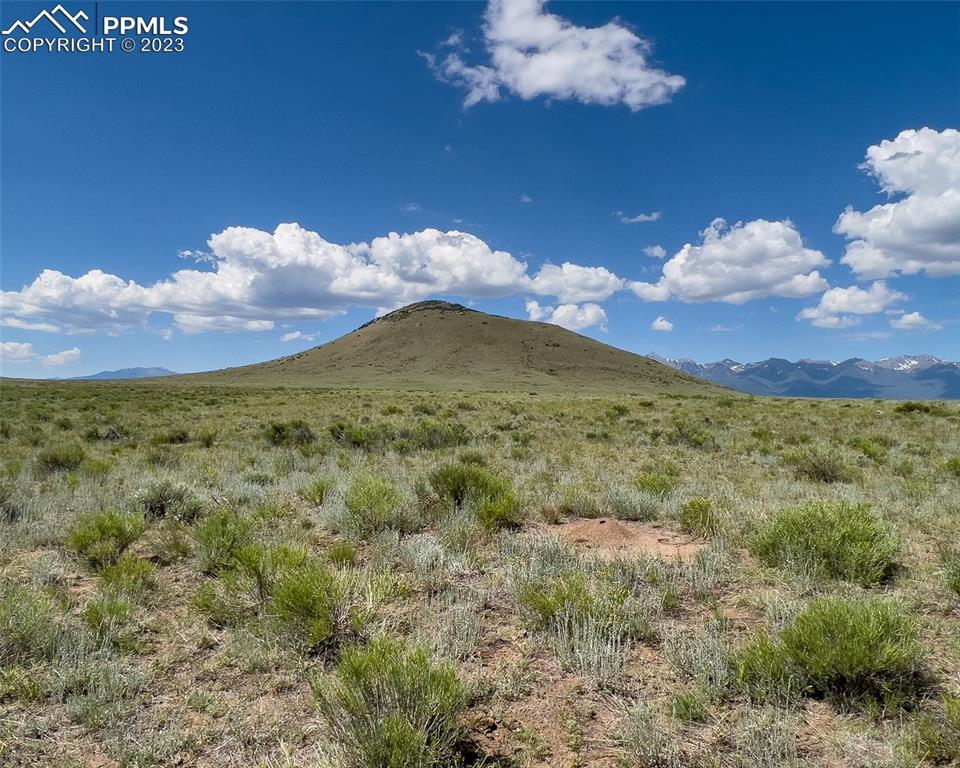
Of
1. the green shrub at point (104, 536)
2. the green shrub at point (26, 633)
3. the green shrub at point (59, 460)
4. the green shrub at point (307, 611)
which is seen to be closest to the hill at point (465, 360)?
the green shrub at point (59, 460)

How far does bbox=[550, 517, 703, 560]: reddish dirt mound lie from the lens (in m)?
6.05

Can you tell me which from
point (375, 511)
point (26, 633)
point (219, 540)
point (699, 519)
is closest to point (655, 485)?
point (699, 519)

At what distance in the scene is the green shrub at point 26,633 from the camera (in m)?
3.80

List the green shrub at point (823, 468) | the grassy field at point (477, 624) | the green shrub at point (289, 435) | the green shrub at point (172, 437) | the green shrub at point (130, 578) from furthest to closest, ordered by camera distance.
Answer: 1. the green shrub at point (289, 435)
2. the green shrub at point (172, 437)
3. the green shrub at point (823, 468)
4. the green shrub at point (130, 578)
5. the grassy field at point (477, 624)

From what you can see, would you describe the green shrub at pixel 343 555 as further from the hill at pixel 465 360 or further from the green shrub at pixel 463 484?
the hill at pixel 465 360

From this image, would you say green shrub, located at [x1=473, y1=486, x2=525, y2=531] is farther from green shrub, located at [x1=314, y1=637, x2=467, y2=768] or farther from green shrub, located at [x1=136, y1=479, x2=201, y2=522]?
green shrub, located at [x1=136, y1=479, x2=201, y2=522]

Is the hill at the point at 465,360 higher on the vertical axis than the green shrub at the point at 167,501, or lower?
higher

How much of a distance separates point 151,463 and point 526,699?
38.7 ft

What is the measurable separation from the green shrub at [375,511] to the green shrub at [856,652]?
15.2 ft

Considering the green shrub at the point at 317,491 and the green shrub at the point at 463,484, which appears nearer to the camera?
the green shrub at the point at 463,484

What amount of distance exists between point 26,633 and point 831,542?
23.5ft

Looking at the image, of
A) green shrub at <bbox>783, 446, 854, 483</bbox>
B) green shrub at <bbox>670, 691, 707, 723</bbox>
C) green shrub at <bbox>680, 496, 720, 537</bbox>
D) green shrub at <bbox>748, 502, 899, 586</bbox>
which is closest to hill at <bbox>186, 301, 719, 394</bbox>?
green shrub at <bbox>783, 446, 854, 483</bbox>

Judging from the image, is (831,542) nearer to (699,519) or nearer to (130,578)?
(699,519)

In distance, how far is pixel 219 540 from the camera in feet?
19.0
